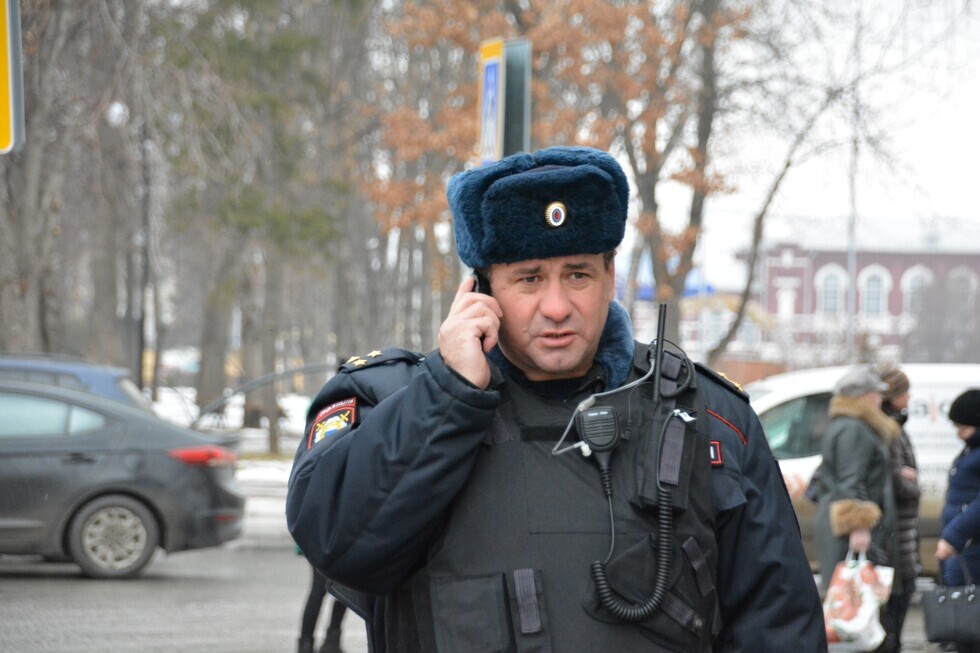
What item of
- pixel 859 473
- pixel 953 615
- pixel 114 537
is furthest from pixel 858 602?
pixel 114 537

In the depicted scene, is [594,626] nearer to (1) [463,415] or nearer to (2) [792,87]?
(1) [463,415]

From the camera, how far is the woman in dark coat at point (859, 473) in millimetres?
7434

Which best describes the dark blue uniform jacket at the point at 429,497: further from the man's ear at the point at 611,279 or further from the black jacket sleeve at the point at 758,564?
the man's ear at the point at 611,279

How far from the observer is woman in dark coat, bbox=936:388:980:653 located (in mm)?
6461

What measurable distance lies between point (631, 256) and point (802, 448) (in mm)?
23247

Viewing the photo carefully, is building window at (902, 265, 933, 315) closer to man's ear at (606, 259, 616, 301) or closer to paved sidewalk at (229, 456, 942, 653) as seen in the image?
paved sidewalk at (229, 456, 942, 653)

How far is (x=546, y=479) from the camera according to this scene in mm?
2473

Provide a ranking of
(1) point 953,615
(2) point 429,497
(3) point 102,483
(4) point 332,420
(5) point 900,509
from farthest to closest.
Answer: (3) point 102,483
(5) point 900,509
(1) point 953,615
(4) point 332,420
(2) point 429,497

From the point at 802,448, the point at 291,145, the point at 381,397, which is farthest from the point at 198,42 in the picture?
the point at 381,397

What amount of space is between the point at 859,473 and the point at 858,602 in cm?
69

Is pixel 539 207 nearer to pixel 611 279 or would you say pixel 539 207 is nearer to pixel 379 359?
pixel 611 279

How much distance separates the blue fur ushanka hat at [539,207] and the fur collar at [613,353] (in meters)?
0.16

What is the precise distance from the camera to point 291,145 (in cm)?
2467

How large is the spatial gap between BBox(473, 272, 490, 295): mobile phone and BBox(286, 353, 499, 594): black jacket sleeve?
23 cm
